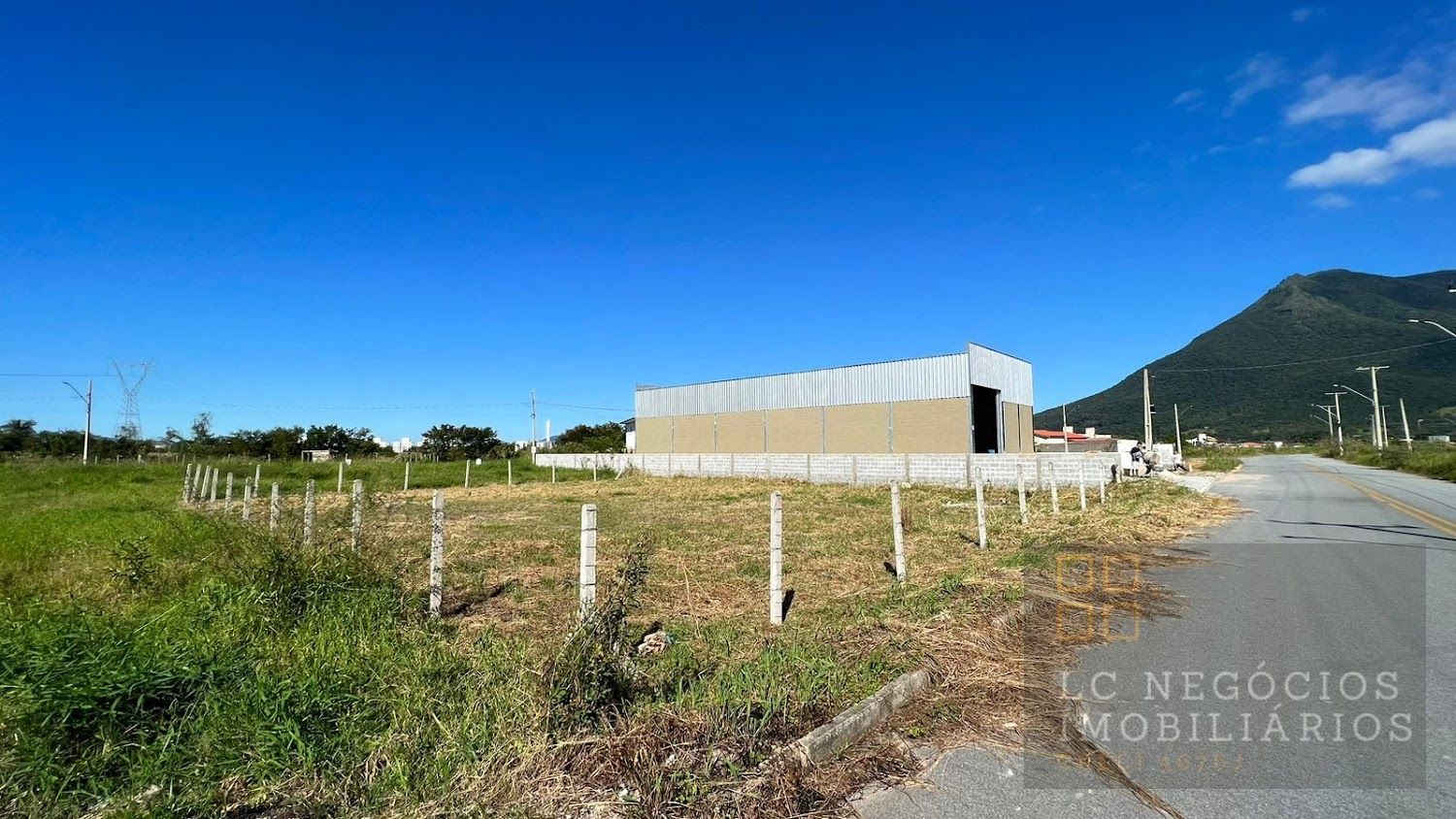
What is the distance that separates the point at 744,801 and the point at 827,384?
114ft

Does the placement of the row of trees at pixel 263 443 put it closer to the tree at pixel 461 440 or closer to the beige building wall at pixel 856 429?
the tree at pixel 461 440

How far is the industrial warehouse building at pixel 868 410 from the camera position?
32.5 meters

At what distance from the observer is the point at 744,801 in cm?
317

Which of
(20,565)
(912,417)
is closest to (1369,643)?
(20,565)

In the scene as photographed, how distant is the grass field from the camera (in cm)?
320

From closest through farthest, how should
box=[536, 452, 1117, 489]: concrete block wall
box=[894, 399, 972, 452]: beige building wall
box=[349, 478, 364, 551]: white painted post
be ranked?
box=[349, 478, 364, 551]: white painted post
box=[536, 452, 1117, 489]: concrete block wall
box=[894, 399, 972, 452]: beige building wall

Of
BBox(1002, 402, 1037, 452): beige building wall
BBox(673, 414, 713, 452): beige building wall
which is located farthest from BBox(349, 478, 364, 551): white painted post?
BBox(673, 414, 713, 452): beige building wall

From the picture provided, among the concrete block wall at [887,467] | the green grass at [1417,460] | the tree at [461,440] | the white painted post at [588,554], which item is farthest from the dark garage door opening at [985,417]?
the tree at [461,440]

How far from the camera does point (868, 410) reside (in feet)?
116

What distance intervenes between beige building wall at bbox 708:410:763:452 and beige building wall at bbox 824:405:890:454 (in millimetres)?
4697

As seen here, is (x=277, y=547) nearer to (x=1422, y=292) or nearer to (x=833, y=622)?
(x=833, y=622)

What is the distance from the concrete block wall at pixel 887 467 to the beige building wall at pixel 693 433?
4247 millimetres

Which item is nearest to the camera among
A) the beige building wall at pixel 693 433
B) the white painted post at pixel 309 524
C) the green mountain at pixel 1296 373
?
the white painted post at pixel 309 524

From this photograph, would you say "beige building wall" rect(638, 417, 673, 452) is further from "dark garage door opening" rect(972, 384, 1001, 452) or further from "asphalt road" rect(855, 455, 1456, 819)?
"asphalt road" rect(855, 455, 1456, 819)
